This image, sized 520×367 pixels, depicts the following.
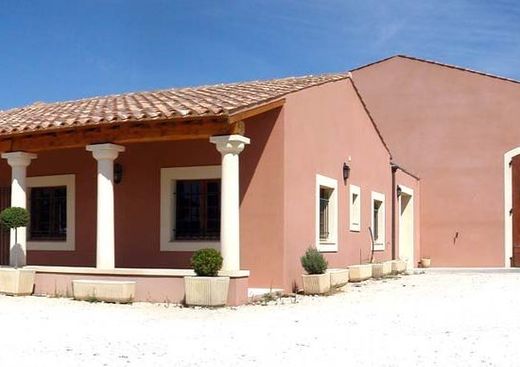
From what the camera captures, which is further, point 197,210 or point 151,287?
point 197,210

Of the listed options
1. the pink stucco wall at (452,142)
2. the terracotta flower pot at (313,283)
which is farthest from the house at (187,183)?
the pink stucco wall at (452,142)

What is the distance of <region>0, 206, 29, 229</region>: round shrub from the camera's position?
40.1 ft

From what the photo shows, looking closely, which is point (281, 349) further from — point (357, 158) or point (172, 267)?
point (357, 158)

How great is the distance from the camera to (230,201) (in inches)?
432

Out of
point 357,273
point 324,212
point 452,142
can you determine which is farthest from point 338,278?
point 452,142

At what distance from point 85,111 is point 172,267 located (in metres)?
3.63

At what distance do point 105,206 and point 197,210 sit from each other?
7.04 ft

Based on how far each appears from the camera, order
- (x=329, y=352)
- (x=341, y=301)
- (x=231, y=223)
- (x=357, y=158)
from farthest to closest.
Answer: (x=357, y=158)
(x=341, y=301)
(x=231, y=223)
(x=329, y=352)

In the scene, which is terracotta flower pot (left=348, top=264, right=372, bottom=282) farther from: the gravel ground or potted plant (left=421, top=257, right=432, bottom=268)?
Answer: potted plant (left=421, top=257, right=432, bottom=268)

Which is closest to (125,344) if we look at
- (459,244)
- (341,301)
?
(341,301)

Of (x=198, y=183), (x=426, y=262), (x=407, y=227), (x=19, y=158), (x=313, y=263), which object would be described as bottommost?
(x=426, y=262)

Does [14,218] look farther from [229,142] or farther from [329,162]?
[329,162]

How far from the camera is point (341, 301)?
11.7m

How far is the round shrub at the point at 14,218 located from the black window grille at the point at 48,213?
8.55 feet
